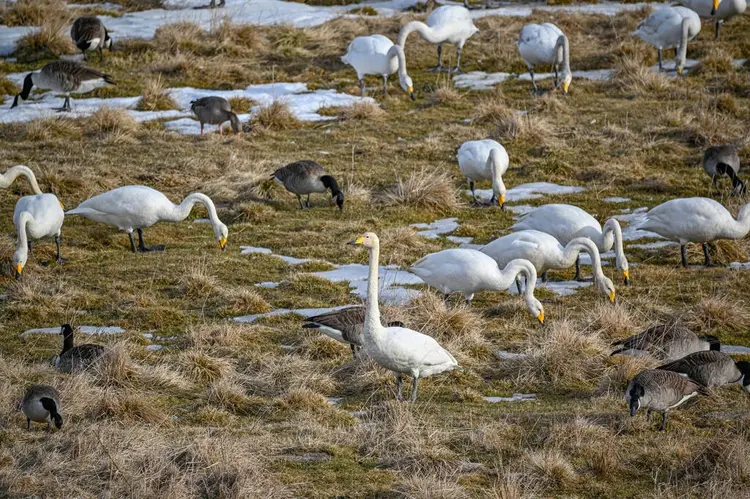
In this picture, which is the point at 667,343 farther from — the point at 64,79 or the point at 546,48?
the point at 64,79

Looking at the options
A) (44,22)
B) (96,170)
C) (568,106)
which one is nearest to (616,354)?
(96,170)

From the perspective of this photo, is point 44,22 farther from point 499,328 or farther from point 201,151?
point 499,328

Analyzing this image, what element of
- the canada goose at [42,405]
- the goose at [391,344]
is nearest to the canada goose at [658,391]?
the goose at [391,344]

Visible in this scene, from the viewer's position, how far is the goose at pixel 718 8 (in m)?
23.0

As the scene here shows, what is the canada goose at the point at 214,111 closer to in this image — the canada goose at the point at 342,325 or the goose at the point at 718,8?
the canada goose at the point at 342,325

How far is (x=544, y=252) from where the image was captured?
11.7 metres

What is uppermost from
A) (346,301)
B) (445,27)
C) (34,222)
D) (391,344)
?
(391,344)

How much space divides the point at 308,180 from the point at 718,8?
43.1 feet

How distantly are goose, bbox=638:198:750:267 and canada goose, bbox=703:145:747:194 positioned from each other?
8.71ft

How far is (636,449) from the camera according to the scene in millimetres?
7516

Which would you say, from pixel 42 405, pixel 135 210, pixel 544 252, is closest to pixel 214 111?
pixel 135 210

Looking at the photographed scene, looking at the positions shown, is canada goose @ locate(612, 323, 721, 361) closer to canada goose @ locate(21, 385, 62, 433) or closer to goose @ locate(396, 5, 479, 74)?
canada goose @ locate(21, 385, 62, 433)

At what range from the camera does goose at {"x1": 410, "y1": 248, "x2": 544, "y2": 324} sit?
10.7 meters

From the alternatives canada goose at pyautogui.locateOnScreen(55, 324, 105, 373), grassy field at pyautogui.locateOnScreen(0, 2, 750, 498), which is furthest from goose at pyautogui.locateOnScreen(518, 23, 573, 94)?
canada goose at pyautogui.locateOnScreen(55, 324, 105, 373)
